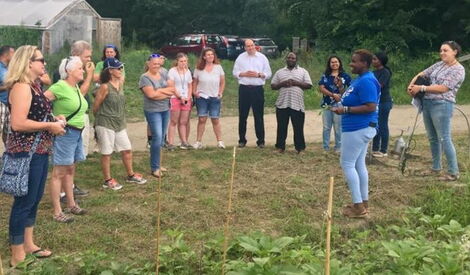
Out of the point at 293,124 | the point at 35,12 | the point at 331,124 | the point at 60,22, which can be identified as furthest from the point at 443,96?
the point at 35,12

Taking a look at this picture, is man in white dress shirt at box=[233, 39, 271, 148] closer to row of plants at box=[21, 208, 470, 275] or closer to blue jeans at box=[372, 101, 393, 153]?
blue jeans at box=[372, 101, 393, 153]

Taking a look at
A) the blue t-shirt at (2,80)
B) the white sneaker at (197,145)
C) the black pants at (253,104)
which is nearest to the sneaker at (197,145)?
the white sneaker at (197,145)

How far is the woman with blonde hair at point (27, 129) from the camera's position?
4.43m

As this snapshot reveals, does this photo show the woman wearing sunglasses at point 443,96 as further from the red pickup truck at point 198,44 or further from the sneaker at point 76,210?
the red pickup truck at point 198,44

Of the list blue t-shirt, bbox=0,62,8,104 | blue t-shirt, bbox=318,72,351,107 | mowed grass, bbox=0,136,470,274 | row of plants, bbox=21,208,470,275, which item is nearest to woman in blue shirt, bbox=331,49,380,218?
mowed grass, bbox=0,136,470,274

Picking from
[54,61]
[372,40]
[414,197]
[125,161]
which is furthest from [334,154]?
[54,61]

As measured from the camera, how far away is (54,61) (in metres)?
19.6

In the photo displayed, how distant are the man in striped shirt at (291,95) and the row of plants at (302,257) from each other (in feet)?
11.2

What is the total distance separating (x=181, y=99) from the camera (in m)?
8.81

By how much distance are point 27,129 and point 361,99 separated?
299 centimetres

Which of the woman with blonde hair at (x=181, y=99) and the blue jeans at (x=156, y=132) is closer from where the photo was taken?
the blue jeans at (x=156, y=132)

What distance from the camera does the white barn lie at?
26.2m

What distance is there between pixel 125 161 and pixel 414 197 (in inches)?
127

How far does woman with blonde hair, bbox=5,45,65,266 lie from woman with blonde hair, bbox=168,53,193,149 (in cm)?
411
